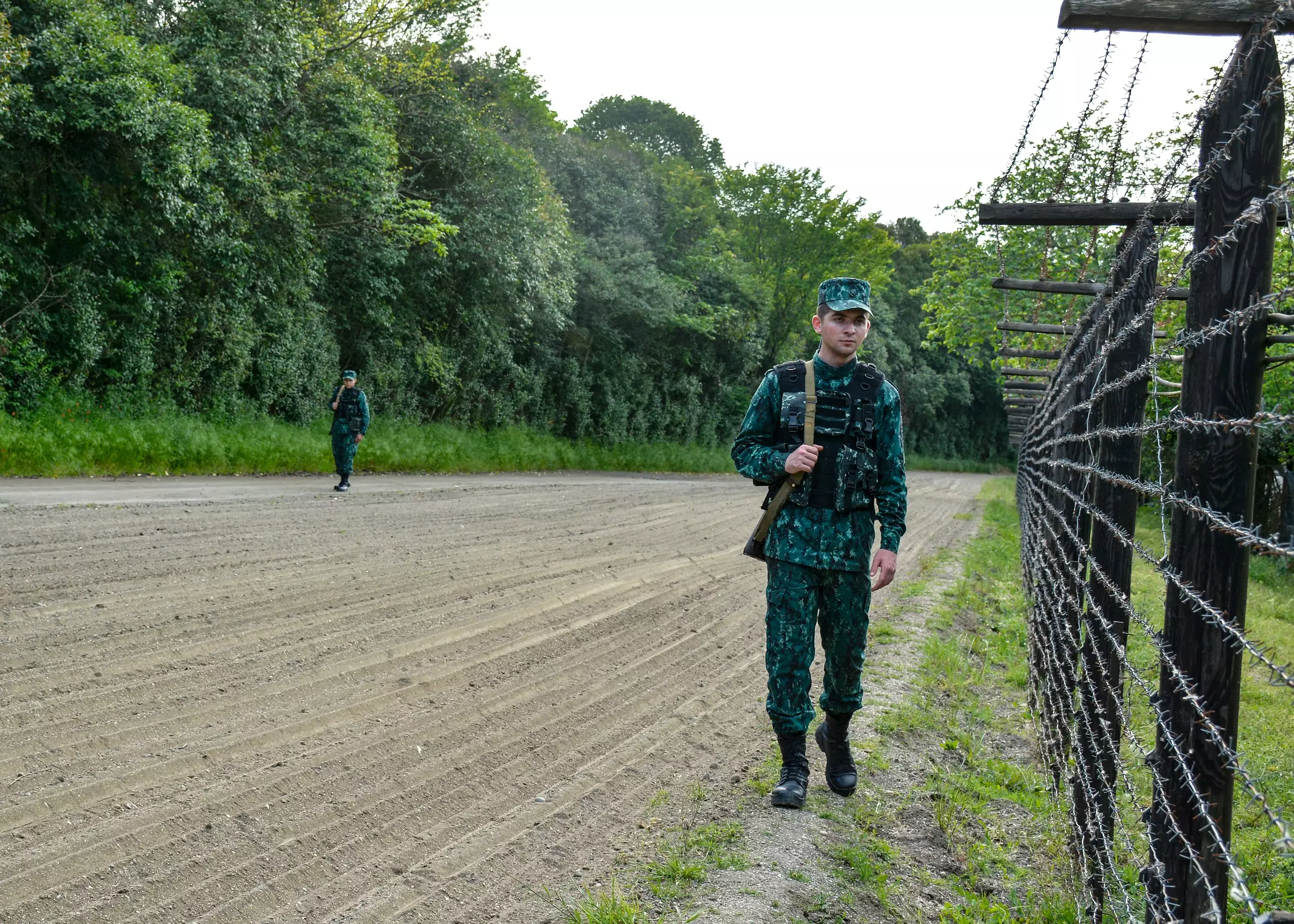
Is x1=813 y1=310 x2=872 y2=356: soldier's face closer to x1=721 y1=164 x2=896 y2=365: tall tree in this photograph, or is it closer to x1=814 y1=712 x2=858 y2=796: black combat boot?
x1=814 y1=712 x2=858 y2=796: black combat boot

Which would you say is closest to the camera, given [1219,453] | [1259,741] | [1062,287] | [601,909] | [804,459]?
[1219,453]

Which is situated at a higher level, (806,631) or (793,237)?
(793,237)

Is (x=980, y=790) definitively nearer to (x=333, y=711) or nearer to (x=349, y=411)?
(x=333, y=711)

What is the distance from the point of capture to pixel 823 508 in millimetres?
4504

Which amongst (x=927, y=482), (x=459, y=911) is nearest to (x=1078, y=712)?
(x=459, y=911)

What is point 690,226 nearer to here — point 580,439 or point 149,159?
point 580,439

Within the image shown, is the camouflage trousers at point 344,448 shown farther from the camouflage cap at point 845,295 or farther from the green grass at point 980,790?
the camouflage cap at point 845,295

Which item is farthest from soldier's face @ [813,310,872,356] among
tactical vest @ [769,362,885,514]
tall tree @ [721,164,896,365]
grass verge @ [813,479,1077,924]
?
tall tree @ [721,164,896,365]

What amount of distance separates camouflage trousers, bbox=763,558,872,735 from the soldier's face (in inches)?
38.0

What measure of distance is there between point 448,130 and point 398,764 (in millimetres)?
22512

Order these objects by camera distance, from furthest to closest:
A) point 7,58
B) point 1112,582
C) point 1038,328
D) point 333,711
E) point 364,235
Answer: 1. point 364,235
2. point 7,58
3. point 1038,328
4. point 333,711
5. point 1112,582

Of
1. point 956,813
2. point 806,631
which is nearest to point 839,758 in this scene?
point 956,813

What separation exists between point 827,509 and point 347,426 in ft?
42.4

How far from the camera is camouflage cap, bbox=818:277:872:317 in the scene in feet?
14.7
